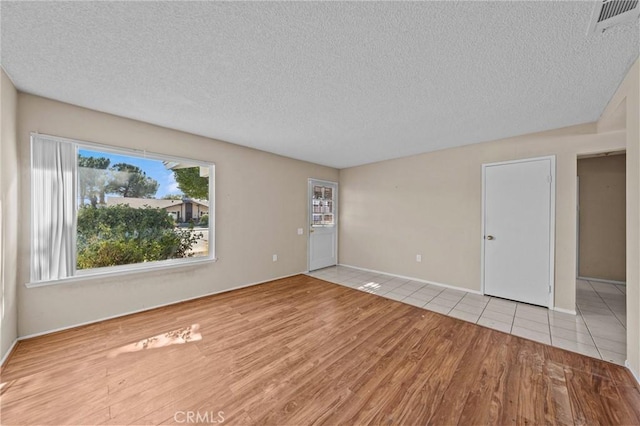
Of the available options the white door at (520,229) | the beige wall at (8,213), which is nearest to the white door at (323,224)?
the white door at (520,229)

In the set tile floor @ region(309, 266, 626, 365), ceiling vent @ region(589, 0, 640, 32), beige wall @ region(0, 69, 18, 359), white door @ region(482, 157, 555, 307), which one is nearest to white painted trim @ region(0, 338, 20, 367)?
beige wall @ region(0, 69, 18, 359)

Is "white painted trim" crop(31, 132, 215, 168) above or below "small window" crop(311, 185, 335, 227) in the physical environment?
above

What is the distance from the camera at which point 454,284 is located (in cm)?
397

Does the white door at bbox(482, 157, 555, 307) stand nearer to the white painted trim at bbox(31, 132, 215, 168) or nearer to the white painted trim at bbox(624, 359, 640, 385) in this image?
the white painted trim at bbox(624, 359, 640, 385)

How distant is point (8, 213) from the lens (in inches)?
80.4

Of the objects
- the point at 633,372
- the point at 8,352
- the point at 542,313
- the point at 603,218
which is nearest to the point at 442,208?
the point at 542,313

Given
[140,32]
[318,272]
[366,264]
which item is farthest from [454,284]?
[140,32]

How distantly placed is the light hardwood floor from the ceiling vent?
2.48 meters

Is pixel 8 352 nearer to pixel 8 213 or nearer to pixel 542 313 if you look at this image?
pixel 8 213

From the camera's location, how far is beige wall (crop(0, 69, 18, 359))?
193cm

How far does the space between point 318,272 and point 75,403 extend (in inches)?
154

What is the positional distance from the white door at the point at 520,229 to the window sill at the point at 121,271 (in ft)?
14.7

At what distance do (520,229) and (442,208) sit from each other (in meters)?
1.11

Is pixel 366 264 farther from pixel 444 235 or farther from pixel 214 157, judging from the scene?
pixel 214 157
